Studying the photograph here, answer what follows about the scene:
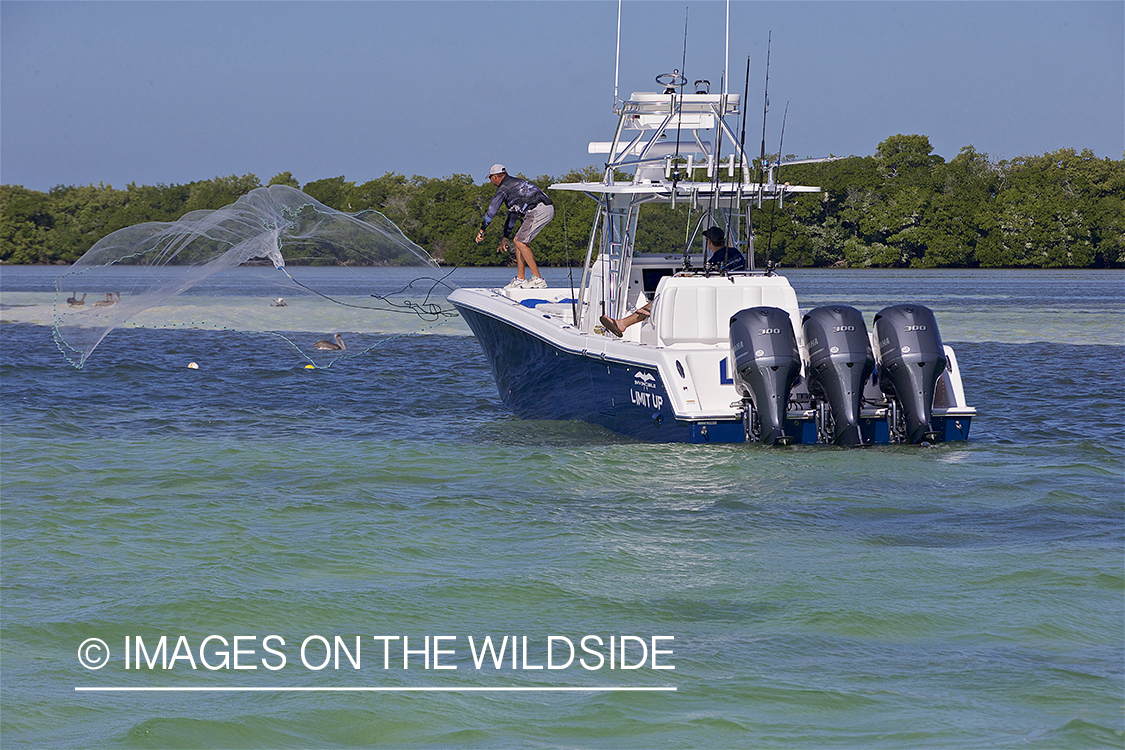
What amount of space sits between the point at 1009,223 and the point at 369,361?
6443 cm

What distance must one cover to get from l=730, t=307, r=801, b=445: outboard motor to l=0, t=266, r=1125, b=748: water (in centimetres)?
38

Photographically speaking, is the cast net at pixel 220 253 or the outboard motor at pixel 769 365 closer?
the outboard motor at pixel 769 365

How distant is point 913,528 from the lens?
26.6ft

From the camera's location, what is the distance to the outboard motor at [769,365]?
9.62 metres

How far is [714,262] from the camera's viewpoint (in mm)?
11133

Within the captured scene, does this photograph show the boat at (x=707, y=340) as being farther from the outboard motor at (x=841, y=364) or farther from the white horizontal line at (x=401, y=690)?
the white horizontal line at (x=401, y=690)

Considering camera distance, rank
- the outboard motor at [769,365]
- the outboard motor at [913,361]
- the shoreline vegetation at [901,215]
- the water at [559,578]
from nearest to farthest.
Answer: the water at [559,578] < the outboard motor at [769,365] < the outboard motor at [913,361] < the shoreline vegetation at [901,215]

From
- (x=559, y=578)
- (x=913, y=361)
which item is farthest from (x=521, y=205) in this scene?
(x=559, y=578)

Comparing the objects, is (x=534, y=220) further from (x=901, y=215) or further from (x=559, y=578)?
(x=901, y=215)

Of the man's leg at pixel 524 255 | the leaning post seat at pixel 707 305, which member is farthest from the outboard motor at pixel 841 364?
the man's leg at pixel 524 255

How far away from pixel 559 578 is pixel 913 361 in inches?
169

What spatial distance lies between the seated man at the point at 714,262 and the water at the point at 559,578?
1.14 metres

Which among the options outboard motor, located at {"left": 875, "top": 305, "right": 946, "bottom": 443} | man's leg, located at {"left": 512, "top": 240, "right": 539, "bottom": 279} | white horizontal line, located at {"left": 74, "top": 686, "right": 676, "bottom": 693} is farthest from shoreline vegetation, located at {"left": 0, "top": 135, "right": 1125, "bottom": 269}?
white horizontal line, located at {"left": 74, "top": 686, "right": 676, "bottom": 693}

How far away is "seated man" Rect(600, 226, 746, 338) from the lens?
1113 centimetres
